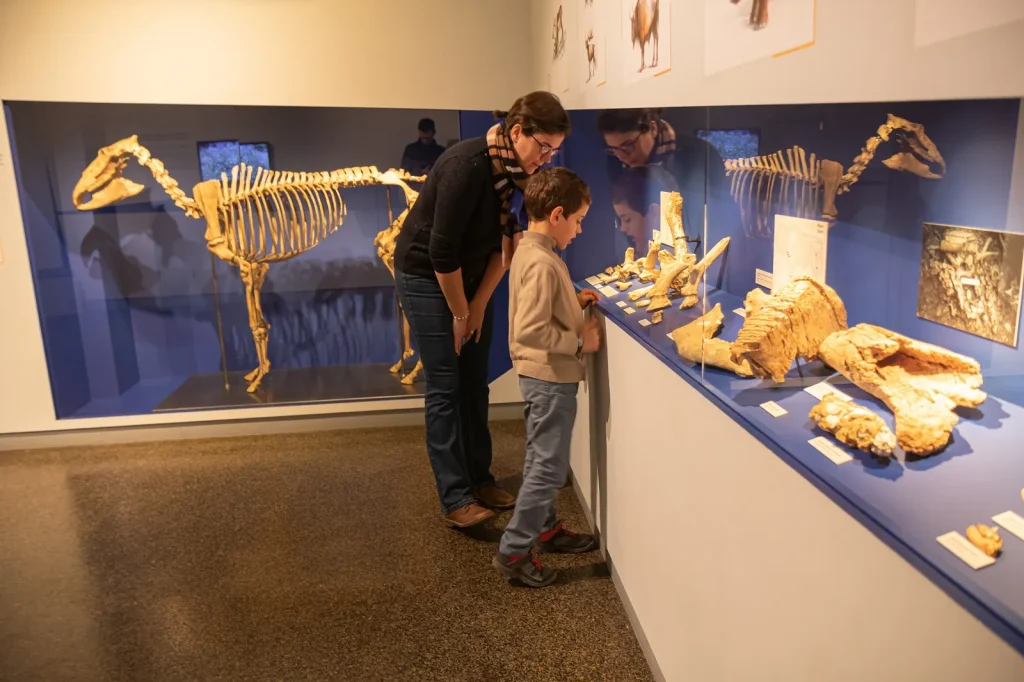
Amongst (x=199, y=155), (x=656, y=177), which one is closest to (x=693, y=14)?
(x=656, y=177)

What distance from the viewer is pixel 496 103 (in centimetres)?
432

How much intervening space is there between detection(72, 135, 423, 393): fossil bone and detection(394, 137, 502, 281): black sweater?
1.40 meters

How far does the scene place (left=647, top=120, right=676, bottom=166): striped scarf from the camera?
207cm

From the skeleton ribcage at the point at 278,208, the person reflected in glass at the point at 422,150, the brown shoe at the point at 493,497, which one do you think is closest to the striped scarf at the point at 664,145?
the brown shoe at the point at 493,497

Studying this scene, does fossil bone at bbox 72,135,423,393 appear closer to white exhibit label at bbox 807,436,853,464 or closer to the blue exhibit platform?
the blue exhibit platform

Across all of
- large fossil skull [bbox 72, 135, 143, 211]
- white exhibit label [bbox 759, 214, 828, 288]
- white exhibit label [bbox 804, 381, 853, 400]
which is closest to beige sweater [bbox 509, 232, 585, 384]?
white exhibit label [bbox 759, 214, 828, 288]

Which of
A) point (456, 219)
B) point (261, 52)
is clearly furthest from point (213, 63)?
point (456, 219)

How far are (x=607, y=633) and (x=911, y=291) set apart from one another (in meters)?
1.49

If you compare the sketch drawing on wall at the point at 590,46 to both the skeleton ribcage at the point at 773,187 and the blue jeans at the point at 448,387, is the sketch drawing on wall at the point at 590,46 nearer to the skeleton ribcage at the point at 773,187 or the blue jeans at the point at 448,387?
the blue jeans at the point at 448,387

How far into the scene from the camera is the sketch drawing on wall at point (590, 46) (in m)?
2.84

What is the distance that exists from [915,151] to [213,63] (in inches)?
150

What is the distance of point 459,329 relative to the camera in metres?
2.95

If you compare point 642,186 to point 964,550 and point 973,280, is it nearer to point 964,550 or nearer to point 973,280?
point 973,280

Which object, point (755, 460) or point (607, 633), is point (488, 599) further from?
point (755, 460)
